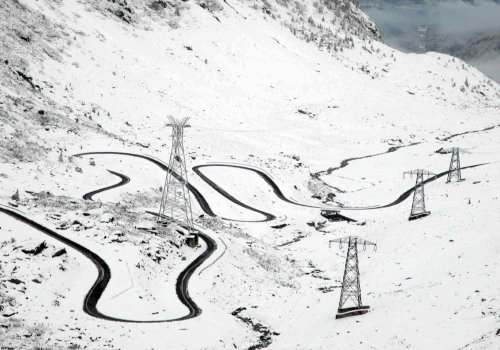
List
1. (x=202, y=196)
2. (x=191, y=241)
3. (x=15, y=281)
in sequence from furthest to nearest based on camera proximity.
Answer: (x=202, y=196) → (x=191, y=241) → (x=15, y=281)

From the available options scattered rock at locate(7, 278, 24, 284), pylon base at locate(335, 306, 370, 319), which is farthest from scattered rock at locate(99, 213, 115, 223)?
pylon base at locate(335, 306, 370, 319)

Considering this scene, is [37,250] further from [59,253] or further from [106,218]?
[106,218]

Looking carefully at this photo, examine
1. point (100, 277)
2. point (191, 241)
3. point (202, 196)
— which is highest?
point (202, 196)

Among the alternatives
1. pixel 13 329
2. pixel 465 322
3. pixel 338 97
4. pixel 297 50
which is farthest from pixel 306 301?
pixel 297 50

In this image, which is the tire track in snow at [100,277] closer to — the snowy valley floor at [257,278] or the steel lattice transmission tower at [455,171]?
the snowy valley floor at [257,278]

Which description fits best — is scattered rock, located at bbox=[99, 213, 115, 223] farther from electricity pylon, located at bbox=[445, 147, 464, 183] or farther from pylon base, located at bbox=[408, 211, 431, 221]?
electricity pylon, located at bbox=[445, 147, 464, 183]

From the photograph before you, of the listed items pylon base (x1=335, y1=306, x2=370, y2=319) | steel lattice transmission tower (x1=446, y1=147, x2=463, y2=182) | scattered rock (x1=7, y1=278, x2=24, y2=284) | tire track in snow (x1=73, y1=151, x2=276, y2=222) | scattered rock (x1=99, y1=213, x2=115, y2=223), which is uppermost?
steel lattice transmission tower (x1=446, y1=147, x2=463, y2=182)

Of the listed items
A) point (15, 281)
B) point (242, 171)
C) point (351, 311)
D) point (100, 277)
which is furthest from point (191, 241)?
point (242, 171)
